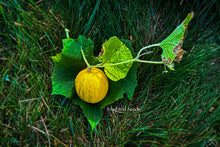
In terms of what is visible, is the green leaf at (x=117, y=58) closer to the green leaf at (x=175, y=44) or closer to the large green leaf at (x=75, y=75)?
the large green leaf at (x=75, y=75)

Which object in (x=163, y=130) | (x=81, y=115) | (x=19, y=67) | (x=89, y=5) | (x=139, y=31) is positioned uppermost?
(x=89, y=5)

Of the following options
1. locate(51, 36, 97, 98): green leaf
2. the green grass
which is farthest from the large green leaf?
the green grass

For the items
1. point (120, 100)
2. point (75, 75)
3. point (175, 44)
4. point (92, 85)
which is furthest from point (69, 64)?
point (175, 44)

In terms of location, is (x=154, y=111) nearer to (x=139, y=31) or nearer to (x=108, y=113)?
(x=108, y=113)

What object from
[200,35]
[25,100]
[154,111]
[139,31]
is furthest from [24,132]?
[200,35]

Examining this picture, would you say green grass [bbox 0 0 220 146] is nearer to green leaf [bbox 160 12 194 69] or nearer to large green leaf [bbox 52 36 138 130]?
large green leaf [bbox 52 36 138 130]

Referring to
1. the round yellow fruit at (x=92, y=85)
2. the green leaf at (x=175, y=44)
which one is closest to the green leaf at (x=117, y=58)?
the round yellow fruit at (x=92, y=85)
